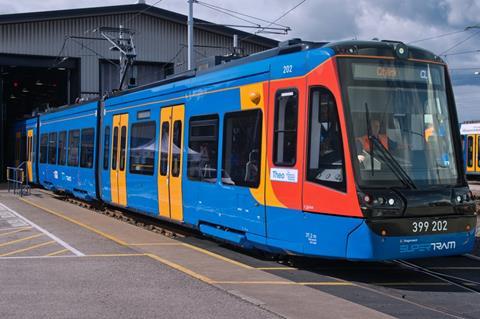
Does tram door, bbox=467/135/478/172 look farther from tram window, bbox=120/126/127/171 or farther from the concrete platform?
the concrete platform

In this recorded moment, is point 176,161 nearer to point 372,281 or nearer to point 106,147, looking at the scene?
point 372,281

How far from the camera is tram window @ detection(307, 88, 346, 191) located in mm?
7535

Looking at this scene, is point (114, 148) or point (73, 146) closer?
Result: point (114, 148)

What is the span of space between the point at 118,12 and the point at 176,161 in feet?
75.8

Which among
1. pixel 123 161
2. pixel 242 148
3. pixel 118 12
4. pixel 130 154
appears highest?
pixel 118 12

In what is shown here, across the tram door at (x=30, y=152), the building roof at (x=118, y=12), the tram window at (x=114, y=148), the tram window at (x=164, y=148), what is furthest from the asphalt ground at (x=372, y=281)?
the building roof at (x=118, y=12)

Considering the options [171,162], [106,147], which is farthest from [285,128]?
[106,147]

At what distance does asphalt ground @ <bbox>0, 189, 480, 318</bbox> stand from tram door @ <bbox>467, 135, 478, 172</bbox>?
82.1 feet

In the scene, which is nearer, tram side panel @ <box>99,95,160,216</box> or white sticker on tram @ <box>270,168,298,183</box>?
white sticker on tram @ <box>270,168,298,183</box>

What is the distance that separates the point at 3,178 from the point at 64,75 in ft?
25.2

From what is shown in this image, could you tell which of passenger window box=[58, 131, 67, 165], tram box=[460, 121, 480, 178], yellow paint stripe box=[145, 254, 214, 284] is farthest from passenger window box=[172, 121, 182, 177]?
tram box=[460, 121, 480, 178]

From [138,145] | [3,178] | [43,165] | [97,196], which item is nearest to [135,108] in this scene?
[138,145]

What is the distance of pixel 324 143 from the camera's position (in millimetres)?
7707

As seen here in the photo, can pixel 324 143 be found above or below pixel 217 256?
above
